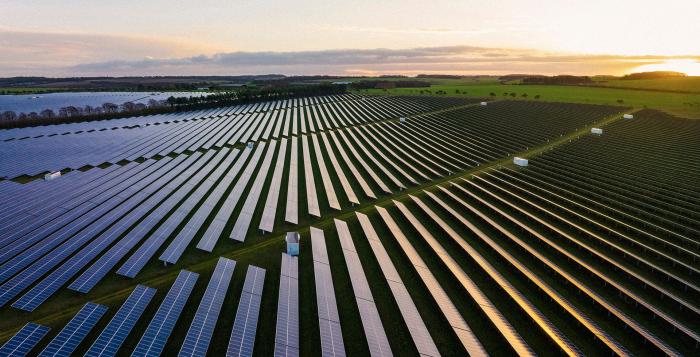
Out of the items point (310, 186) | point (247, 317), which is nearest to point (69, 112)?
point (310, 186)

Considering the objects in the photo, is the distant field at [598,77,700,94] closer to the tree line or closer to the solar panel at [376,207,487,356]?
the tree line

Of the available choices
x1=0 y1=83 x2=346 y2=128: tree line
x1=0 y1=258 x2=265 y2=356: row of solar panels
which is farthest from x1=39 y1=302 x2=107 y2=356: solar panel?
x1=0 y1=83 x2=346 y2=128: tree line

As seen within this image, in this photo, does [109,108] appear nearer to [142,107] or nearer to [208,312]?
[142,107]

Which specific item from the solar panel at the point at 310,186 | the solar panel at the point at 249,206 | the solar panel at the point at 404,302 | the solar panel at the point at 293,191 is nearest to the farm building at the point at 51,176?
the solar panel at the point at 249,206

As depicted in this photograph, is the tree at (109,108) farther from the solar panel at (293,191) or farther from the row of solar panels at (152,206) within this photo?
the solar panel at (293,191)

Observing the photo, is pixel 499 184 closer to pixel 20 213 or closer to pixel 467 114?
pixel 20 213

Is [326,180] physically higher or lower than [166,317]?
higher
